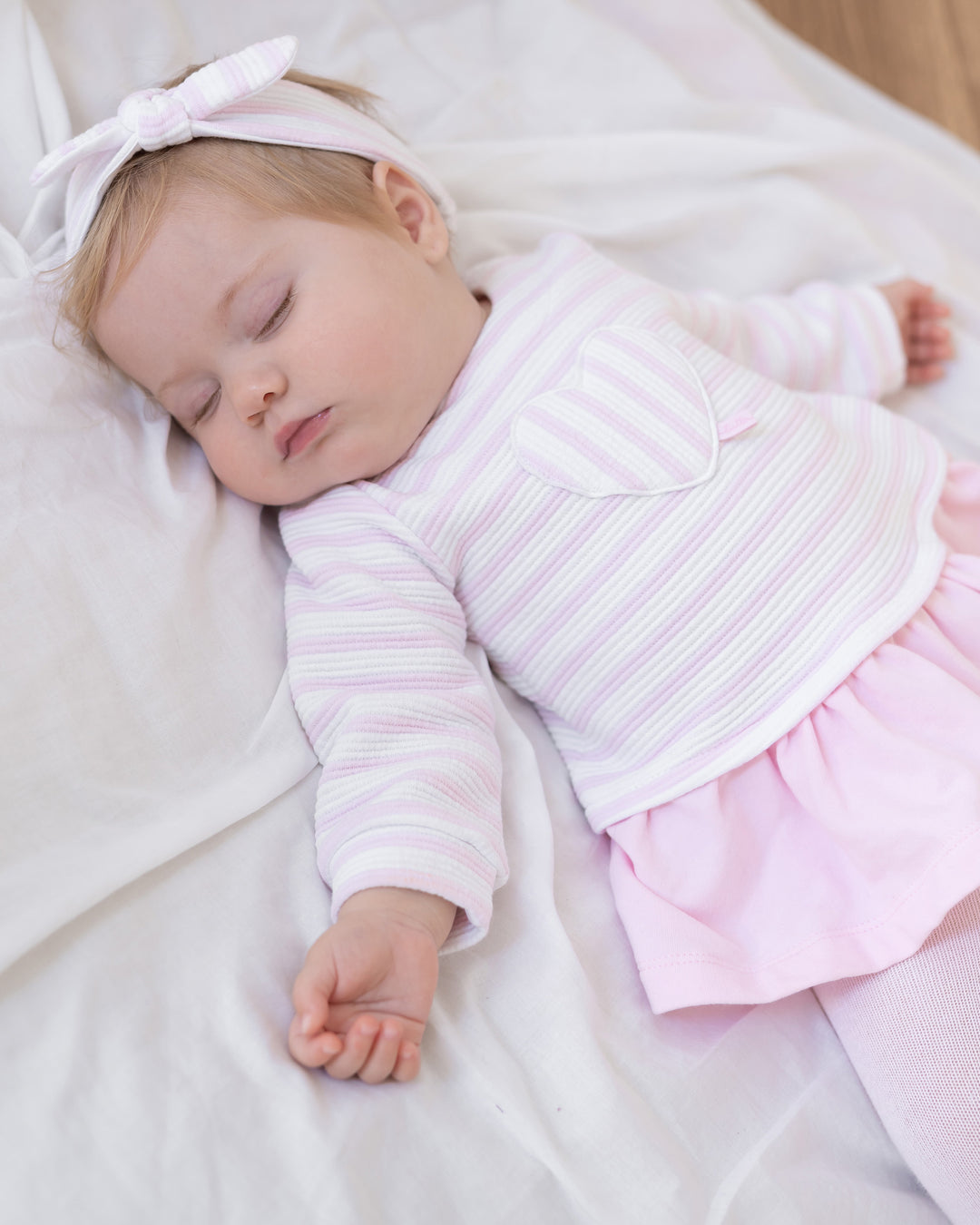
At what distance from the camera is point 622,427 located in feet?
3.25

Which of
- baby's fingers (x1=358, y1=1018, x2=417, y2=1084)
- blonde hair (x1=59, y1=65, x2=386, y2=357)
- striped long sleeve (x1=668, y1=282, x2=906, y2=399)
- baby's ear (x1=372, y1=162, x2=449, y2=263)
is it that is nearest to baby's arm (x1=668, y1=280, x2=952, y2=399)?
striped long sleeve (x1=668, y1=282, x2=906, y2=399)

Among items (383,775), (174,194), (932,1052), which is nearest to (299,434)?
(174,194)

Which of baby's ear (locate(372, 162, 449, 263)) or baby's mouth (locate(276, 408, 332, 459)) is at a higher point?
baby's ear (locate(372, 162, 449, 263))

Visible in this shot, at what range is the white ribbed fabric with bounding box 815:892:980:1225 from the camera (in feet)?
2.68

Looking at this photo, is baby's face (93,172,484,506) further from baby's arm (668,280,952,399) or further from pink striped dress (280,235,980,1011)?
baby's arm (668,280,952,399)

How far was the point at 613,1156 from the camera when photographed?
2.55ft

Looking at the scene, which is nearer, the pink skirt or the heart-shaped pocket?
the pink skirt

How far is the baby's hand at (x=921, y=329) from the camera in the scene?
1302mm

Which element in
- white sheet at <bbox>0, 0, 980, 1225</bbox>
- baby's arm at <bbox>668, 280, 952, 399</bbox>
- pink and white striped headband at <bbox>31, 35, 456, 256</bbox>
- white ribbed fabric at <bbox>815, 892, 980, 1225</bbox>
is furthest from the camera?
baby's arm at <bbox>668, 280, 952, 399</bbox>

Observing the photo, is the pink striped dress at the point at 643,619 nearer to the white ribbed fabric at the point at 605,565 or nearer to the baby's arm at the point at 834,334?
the white ribbed fabric at the point at 605,565

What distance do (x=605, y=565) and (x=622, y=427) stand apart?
13 centimetres

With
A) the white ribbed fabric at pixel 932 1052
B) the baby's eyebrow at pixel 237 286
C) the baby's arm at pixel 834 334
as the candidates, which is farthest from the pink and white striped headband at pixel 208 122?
the white ribbed fabric at pixel 932 1052

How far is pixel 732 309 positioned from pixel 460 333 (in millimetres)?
348

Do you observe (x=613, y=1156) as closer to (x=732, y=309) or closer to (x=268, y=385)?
(x=268, y=385)
